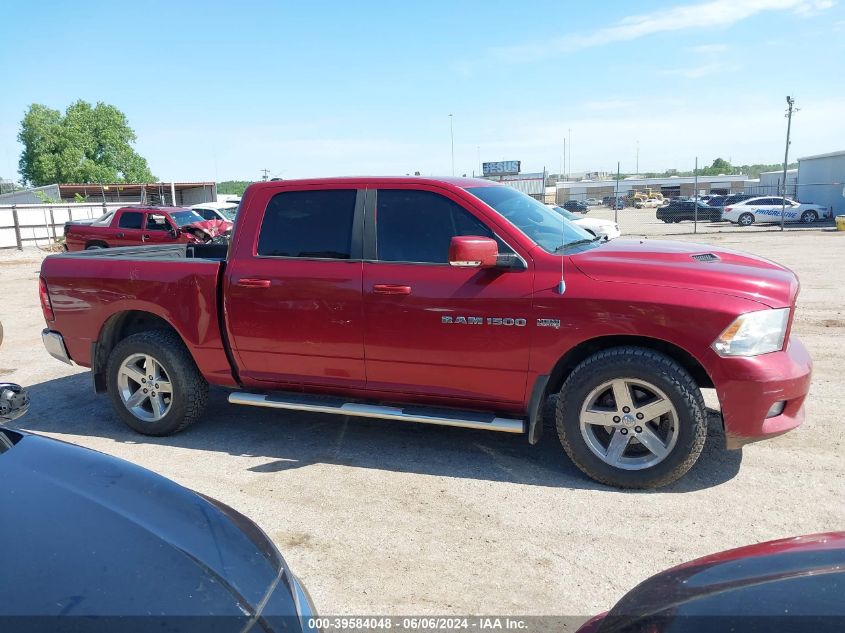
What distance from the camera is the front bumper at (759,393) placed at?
11.9ft

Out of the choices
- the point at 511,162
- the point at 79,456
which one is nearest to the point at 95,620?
the point at 79,456

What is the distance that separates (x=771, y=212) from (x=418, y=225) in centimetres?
3328

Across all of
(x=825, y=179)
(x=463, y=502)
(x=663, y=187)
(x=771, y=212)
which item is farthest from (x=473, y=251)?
(x=663, y=187)

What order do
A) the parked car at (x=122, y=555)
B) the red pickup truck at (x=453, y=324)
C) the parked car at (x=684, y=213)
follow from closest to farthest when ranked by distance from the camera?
the parked car at (x=122, y=555)
the red pickup truck at (x=453, y=324)
the parked car at (x=684, y=213)

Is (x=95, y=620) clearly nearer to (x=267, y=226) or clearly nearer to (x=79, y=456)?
(x=79, y=456)

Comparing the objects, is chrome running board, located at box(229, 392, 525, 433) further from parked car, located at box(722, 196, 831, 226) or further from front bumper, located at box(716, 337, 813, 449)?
parked car, located at box(722, 196, 831, 226)

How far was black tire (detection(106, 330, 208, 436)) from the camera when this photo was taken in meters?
4.93

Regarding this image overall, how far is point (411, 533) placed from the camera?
11.5 ft

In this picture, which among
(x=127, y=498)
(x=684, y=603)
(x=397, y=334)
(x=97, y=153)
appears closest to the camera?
(x=684, y=603)

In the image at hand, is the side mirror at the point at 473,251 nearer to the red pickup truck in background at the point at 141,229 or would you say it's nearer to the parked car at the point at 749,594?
the parked car at the point at 749,594

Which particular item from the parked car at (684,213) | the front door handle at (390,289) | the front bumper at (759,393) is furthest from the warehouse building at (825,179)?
the front door handle at (390,289)

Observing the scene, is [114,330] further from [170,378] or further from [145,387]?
[170,378]

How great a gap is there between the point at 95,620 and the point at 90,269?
422 cm

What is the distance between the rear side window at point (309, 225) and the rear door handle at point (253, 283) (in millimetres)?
213
